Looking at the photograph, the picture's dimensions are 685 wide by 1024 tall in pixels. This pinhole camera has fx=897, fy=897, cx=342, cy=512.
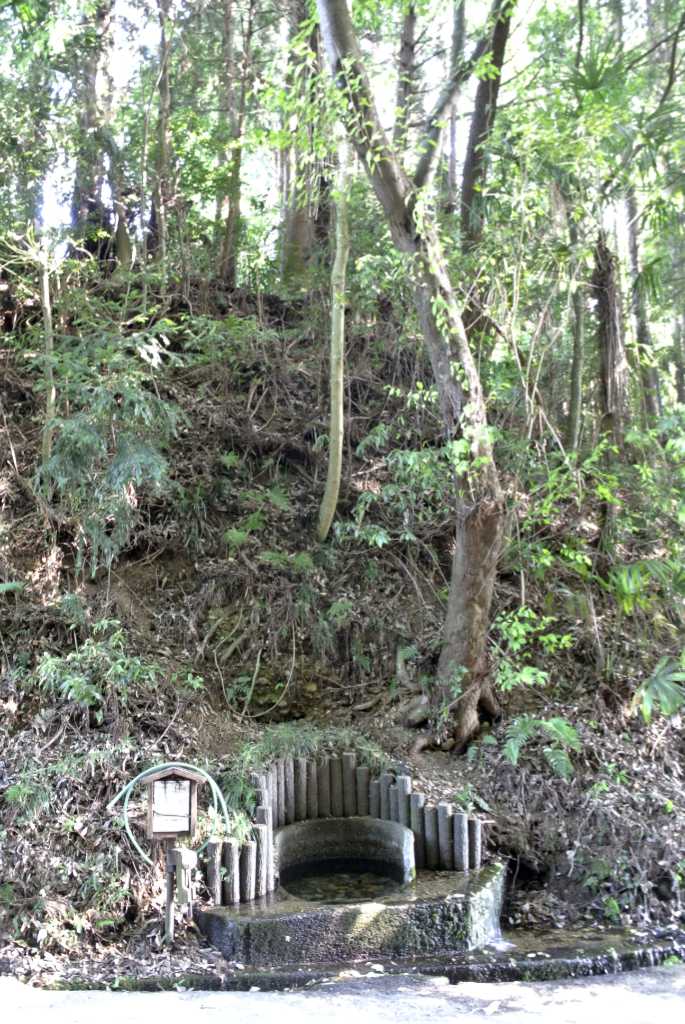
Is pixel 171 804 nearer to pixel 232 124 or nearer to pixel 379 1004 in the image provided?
pixel 379 1004

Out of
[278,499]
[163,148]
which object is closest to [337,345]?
[278,499]

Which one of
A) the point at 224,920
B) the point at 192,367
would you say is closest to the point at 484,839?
the point at 224,920

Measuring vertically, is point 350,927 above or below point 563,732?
below

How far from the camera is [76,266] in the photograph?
9.36 m

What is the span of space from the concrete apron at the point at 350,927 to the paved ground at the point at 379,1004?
41 centimetres

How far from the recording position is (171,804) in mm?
5902

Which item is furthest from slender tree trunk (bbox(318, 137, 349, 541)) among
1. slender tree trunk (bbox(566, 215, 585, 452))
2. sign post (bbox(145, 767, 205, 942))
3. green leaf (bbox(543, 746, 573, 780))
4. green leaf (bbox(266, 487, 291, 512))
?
sign post (bbox(145, 767, 205, 942))

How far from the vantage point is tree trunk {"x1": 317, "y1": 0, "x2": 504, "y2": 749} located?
739 cm

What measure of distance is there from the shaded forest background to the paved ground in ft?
2.90

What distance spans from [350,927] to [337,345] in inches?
220

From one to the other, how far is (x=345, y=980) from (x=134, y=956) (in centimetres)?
134

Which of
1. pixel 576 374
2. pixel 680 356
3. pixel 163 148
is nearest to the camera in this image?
pixel 576 374

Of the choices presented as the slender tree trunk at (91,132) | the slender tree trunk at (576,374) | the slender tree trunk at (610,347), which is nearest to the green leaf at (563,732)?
the slender tree trunk at (576,374)

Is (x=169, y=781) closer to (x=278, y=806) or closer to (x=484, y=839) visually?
(x=278, y=806)
